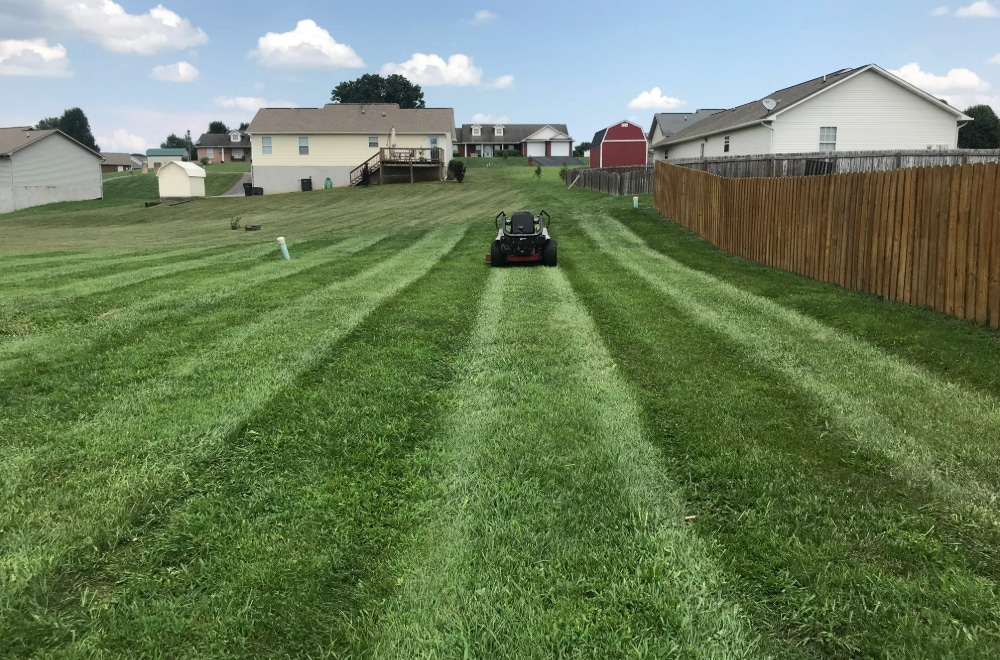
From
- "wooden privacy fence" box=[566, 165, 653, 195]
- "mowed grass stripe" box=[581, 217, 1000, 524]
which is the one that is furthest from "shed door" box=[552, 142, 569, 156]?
"mowed grass stripe" box=[581, 217, 1000, 524]

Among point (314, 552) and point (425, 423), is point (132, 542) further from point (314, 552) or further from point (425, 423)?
point (425, 423)

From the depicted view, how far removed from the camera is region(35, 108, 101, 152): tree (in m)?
139

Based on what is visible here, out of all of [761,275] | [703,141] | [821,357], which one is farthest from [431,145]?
[821,357]

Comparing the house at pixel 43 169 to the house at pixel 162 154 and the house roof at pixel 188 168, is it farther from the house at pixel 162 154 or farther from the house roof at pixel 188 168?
the house at pixel 162 154

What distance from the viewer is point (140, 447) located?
4246mm

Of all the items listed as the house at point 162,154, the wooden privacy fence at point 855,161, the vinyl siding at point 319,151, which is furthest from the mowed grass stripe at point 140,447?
the house at point 162,154

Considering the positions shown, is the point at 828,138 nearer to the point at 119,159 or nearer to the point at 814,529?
the point at 814,529

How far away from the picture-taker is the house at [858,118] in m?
28.1

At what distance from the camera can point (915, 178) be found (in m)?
8.34

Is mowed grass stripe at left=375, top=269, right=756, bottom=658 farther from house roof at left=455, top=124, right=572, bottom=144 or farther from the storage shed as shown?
house roof at left=455, top=124, right=572, bottom=144

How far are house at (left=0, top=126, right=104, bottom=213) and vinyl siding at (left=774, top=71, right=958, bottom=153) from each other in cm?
4838

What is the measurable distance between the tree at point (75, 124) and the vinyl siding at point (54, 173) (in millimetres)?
101518

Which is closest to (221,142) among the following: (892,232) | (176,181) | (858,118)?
(176,181)

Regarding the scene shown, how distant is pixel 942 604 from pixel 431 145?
51.9m
